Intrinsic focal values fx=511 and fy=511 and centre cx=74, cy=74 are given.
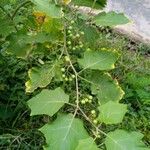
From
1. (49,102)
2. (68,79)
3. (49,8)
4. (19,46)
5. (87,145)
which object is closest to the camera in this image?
(87,145)

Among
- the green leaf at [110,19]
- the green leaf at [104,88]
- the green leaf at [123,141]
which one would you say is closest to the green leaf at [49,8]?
the green leaf at [110,19]

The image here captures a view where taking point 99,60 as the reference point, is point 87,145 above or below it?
below

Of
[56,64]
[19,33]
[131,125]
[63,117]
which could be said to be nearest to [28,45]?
[19,33]

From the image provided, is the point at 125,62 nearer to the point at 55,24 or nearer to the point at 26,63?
the point at 26,63


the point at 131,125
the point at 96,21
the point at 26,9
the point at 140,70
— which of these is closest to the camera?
the point at 96,21

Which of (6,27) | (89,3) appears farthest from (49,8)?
(6,27)

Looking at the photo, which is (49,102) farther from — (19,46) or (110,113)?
(19,46)
